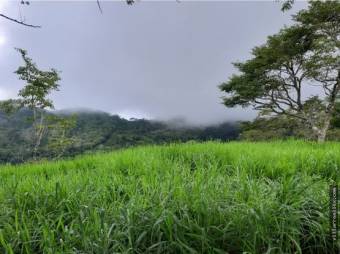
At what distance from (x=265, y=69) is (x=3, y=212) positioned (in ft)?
60.8

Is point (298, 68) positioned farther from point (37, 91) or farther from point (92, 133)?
point (92, 133)

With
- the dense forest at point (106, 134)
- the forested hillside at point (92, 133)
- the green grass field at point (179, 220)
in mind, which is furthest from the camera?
the forested hillside at point (92, 133)

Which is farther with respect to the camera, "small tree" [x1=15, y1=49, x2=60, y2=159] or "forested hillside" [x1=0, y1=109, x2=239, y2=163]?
"forested hillside" [x1=0, y1=109, x2=239, y2=163]

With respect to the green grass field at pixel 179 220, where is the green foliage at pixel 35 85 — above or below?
above

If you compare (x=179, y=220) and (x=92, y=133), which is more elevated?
(x=92, y=133)

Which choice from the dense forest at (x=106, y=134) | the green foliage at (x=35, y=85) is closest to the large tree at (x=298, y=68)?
the dense forest at (x=106, y=134)

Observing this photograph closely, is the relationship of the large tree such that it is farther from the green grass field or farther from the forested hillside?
the green grass field

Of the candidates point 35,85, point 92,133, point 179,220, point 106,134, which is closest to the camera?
point 179,220

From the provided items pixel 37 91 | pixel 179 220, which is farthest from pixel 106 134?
pixel 179 220

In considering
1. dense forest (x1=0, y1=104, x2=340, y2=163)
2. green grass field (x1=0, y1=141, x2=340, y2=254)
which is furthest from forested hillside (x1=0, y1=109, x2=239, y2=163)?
green grass field (x1=0, y1=141, x2=340, y2=254)

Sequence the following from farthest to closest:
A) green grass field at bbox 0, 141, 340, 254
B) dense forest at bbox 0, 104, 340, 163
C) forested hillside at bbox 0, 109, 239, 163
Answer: forested hillside at bbox 0, 109, 239, 163 < dense forest at bbox 0, 104, 340, 163 < green grass field at bbox 0, 141, 340, 254

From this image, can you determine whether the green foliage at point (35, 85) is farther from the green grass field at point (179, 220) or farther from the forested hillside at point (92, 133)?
the green grass field at point (179, 220)

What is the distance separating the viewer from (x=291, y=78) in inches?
760

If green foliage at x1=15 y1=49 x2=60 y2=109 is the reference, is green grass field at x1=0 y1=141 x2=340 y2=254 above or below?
below
